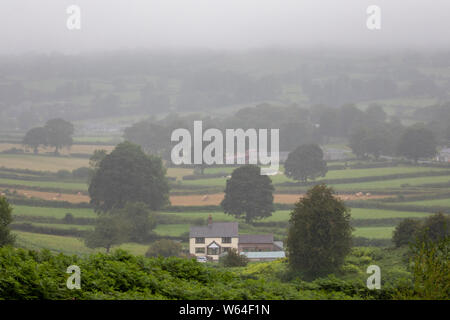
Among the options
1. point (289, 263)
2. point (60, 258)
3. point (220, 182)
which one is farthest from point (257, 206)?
point (60, 258)

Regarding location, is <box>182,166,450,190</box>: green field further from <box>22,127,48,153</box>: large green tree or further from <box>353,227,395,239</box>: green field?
<box>22,127,48,153</box>: large green tree

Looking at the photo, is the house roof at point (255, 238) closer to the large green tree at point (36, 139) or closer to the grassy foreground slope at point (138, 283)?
the grassy foreground slope at point (138, 283)

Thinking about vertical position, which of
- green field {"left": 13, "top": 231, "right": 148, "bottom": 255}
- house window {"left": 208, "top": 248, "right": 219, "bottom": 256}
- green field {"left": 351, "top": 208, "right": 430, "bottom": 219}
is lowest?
house window {"left": 208, "top": 248, "right": 219, "bottom": 256}

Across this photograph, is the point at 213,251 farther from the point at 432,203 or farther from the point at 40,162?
the point at 40,162

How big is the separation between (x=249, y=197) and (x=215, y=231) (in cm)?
1017

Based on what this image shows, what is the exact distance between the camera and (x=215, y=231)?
57.1 metres

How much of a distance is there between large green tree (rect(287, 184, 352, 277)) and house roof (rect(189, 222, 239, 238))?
21.5 meters

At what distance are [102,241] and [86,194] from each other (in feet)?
95.7

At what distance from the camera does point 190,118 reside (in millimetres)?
175000

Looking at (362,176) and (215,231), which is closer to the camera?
(215,231)

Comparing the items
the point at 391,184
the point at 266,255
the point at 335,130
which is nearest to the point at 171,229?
the point at 266,255

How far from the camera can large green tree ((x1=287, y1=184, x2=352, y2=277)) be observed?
111ft

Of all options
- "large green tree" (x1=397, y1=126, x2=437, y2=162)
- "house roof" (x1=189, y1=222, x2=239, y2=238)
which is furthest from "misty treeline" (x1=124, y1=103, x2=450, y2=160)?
"house roof" (x1=189, y1=222, x2=239, y2=238)

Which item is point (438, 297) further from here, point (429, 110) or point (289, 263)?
point (429, 110)
